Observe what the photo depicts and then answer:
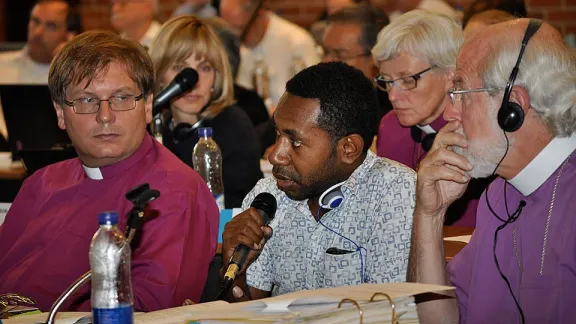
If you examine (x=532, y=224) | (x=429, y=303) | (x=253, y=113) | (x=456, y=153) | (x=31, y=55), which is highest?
(x=31, y=55)

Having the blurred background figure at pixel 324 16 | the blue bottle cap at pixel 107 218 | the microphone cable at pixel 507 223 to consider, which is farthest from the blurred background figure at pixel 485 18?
the blue bottle cap at pixel 107 218

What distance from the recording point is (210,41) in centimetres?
461

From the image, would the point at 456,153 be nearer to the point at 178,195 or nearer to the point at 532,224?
the point at 532,224

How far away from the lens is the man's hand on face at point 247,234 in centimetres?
252

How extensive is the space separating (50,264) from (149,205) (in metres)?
0.39

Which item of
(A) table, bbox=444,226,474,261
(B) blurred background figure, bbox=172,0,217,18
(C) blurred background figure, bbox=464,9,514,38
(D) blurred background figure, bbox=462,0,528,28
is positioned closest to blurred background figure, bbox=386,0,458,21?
(D) blurred background figure, bbox=462,0,528,28

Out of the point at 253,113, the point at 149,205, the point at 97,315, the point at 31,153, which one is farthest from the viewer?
the point at 253,113

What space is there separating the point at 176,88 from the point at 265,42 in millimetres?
3627

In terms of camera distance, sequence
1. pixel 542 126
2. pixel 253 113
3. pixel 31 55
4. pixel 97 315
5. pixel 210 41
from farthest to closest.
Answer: pixel 31 55, pixel 253 113, pixel 210 41, pixel 542 126, pixel 97 315

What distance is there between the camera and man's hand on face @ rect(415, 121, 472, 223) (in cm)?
240

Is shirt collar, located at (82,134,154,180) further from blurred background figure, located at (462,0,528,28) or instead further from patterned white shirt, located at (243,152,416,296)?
blurred background figure, located at (462,0,528,28)

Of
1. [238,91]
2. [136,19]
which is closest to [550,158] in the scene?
[238,91]

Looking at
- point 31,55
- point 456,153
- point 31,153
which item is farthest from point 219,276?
point 31,55

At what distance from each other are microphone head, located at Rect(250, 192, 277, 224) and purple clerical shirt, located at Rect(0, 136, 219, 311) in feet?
0.64
